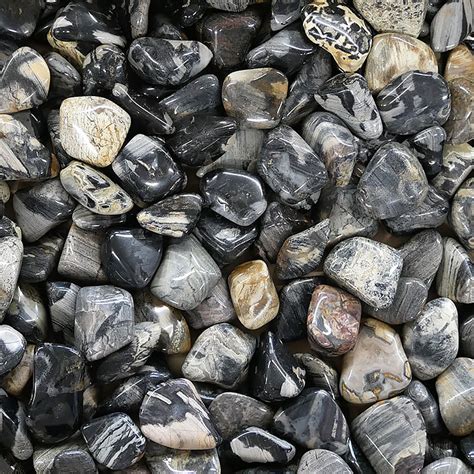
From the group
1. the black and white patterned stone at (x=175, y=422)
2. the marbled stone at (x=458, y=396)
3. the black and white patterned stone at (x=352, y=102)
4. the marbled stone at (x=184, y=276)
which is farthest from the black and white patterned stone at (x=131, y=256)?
the marbled stone at (x=458, y=396)

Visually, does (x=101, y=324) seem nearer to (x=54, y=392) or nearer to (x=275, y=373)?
(x=54, y=392)

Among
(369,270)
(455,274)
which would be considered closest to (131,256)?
(369,270)

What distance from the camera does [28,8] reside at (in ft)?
2.83

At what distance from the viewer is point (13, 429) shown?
827 mm

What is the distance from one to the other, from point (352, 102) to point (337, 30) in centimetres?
8

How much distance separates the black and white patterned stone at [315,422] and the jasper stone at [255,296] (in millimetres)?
99

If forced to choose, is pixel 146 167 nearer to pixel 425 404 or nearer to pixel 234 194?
pixel 234 194

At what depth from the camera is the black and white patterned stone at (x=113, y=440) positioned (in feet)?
2.68

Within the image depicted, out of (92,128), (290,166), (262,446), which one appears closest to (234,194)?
(290,166)

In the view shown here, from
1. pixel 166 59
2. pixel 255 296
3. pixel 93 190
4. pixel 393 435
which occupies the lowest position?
pixel 393 435

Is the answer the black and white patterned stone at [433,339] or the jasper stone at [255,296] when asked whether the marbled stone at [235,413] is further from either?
the black and white patterned stone at [433,339]

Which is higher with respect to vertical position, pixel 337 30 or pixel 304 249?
pixel 337 30

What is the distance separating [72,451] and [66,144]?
1.08 ft

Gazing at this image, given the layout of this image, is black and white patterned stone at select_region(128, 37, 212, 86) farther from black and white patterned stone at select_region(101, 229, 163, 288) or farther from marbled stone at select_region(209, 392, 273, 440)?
marbled stone at select_region(209, 392, 273, 440)
